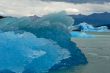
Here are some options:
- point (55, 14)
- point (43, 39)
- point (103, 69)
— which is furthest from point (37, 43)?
point (103, 69)

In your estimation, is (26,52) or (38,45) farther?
(38,45)

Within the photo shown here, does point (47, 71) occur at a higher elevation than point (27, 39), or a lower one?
lower

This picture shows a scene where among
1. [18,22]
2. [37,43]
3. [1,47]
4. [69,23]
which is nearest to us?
[1,47]

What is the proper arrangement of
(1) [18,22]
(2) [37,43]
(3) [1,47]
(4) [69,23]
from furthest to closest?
(4) [69,23]
(1) [18,22]
(2) [37,43]
(3) [1,47]

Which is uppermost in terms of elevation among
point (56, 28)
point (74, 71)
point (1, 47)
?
point (56, 28)

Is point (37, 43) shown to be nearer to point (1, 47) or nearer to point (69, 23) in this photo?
point (1, 47)

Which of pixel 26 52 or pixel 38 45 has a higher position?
pixel 38 45

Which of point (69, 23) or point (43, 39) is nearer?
point (43, 39)
